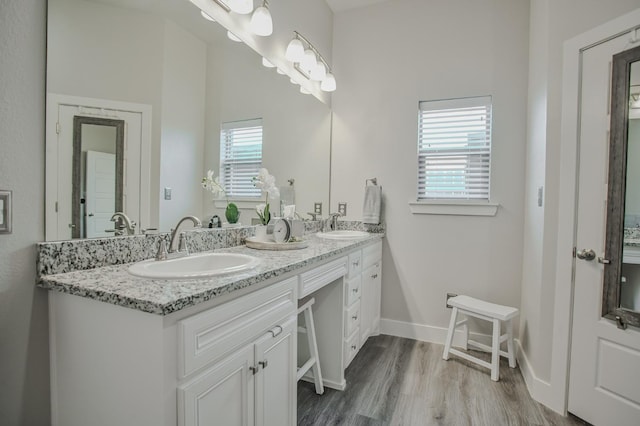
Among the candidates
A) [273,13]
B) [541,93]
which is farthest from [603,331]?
[273,13]

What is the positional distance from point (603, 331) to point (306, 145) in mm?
2185

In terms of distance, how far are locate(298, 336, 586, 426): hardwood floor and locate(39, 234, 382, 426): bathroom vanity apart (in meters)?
0.52

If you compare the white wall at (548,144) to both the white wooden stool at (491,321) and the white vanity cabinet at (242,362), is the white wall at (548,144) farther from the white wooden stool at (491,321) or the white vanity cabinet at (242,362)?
the white vanity cabinet at (242,362)

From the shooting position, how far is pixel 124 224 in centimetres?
122

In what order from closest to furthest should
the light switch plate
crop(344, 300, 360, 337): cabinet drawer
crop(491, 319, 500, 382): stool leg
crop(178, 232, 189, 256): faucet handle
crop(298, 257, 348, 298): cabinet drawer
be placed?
1. the light switch plate
2. crop(178, 232, 189, 256): faucet handle
3. crop(298, 257, 348, 298): cabinet drawer
4. crop(344, 300, 360, 337): cabinet drawer
5. crop(491, 319, 500, 382): stool leg

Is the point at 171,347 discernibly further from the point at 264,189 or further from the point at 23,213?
the point at 264,189

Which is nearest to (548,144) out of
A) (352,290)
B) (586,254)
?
(586,254)

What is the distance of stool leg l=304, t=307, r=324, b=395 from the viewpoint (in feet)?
5.92

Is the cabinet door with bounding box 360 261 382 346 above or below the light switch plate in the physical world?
below

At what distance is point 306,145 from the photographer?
2621 millimetres

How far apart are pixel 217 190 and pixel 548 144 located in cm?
187

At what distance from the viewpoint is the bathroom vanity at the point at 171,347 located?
80cm

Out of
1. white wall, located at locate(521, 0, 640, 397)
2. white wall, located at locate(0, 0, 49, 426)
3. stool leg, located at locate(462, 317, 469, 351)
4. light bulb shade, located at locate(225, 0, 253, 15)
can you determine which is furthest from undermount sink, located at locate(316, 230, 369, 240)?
white wall, located at locate(0, 0, 49, 426)

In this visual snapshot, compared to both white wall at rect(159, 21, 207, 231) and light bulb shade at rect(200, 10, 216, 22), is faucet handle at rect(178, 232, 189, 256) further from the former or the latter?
light bulb shade at rect(200, 10, 216, 22)
